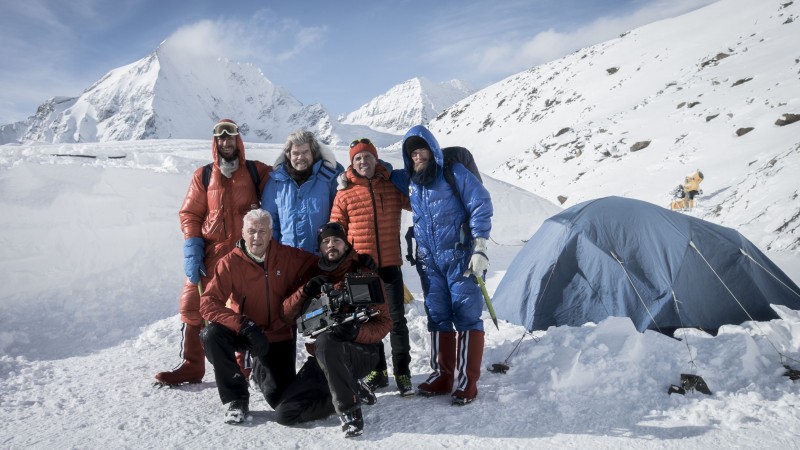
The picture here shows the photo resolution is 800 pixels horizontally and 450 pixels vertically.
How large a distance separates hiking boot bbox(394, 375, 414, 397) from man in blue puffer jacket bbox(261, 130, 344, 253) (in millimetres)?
1389

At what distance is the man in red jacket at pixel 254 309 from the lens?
3309 mm

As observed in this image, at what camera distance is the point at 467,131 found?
51.5m

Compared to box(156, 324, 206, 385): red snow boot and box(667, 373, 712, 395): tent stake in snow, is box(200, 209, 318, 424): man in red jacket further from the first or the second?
box(667, 373, 712, 395): tent stake in snow

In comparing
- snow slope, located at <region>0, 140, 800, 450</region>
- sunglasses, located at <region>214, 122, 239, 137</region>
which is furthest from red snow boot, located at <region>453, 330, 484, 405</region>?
sunglasses, located at <region>214, 122, 239, 137</region>

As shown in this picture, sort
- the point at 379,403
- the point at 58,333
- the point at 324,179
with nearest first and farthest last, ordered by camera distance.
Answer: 1. the point at 379,403
2. the point at 324,179
3. the point at 58,333

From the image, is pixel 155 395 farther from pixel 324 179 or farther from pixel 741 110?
pixel 741 110

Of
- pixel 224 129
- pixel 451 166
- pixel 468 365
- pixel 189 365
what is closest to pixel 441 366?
pixel 468 365

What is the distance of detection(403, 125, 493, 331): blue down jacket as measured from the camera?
377 centimetres

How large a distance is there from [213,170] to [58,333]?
126 inches

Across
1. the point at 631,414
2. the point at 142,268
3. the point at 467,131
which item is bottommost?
the point at 631,414

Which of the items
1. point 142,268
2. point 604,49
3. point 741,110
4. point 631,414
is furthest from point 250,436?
point 604,49

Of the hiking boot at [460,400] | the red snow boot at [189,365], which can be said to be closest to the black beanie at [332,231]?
the hiking boot at [460,400]

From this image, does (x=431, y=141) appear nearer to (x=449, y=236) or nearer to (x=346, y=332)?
(x=449, y=236)

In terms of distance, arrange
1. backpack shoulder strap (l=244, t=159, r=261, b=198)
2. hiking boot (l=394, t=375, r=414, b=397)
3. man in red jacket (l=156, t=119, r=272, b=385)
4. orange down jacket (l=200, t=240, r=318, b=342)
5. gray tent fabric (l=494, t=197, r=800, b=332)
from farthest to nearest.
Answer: gray tent fabric (l=494, t=197, r=800, b=332), backpack shoulder strap (l=244, t=159, r=261, b=198), man in red jacket (l=156, t=119, r=272, b=385), hiking boot (l=394, t=375, r=414, b=397), orange down jacket (l=200, t=240, r=318, b=342)
